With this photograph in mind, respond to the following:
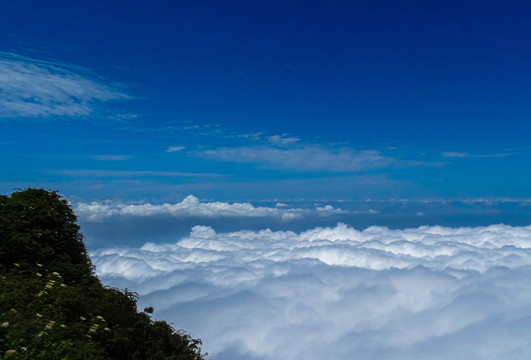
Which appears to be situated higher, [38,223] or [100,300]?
[38,223]

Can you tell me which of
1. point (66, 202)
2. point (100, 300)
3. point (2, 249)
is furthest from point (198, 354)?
point (66, 202)

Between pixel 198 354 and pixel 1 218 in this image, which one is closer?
pixel 198 354

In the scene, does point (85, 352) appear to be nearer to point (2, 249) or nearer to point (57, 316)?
point (57, 316)

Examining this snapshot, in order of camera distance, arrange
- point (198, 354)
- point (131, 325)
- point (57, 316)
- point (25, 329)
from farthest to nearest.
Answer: point (198, 354) < point (131, 325) < point (57, 316) < point (25, 329)

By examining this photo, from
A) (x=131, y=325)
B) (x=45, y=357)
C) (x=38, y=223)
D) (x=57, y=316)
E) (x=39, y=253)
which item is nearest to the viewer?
(x=45, y=357)

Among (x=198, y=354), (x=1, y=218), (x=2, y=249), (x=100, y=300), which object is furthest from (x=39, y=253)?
(x=198, y=354)

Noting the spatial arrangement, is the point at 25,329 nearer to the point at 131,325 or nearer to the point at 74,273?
the point at 131,325

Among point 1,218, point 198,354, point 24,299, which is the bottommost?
point 198,354
